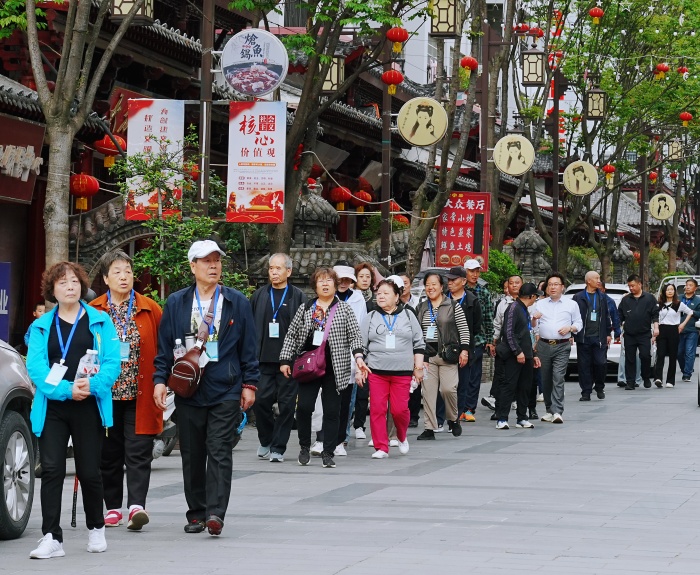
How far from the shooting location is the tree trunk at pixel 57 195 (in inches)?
564

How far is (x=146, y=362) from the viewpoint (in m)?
9.32

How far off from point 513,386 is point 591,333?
15.9ft

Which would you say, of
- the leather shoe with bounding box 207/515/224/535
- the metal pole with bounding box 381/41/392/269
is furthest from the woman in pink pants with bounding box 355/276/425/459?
the metal pole with bounding box 381/41/392/269

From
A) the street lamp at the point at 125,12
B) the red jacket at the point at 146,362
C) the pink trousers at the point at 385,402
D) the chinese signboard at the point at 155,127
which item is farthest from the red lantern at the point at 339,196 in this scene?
the red jacket at the point at 146,362

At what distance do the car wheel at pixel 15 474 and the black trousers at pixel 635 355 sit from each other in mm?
16829

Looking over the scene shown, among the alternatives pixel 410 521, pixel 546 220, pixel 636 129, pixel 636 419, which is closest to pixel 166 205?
pixel 636 419

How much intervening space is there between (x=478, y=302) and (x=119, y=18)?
18.6ft

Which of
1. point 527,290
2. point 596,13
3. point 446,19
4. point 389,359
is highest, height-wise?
point 596,13

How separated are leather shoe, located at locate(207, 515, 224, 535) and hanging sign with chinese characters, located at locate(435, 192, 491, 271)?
57.9ft

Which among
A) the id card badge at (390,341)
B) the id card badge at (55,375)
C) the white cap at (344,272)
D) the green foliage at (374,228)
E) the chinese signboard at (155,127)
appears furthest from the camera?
the green foliage at (374,228)

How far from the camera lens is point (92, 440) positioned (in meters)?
8.55

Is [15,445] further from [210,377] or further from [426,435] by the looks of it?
[426,435]

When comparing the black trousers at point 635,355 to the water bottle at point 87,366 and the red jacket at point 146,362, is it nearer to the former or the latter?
the red jacket at point 146,362

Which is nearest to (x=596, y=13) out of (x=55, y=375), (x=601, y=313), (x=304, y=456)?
(x=601, y=313)
